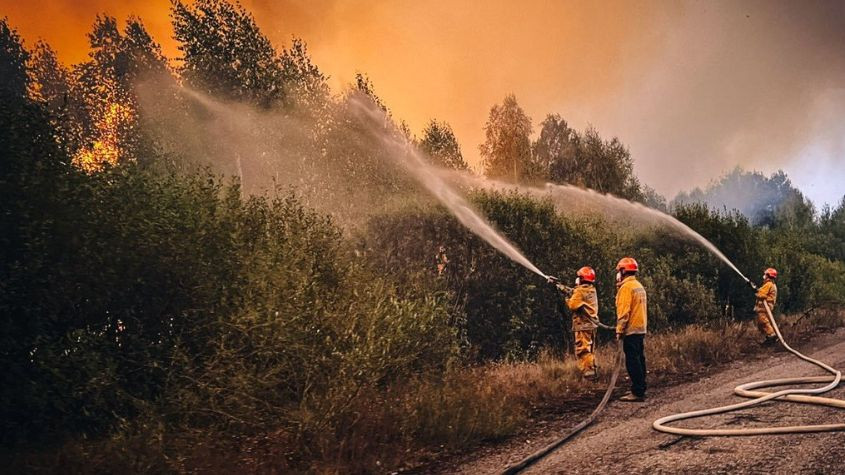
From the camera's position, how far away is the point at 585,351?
11023 mm

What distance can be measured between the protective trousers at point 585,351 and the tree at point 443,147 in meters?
20.6

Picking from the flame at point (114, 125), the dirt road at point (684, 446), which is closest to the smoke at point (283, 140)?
the flame at point (114, 125)

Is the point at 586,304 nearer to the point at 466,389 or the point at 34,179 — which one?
the point at 466,389

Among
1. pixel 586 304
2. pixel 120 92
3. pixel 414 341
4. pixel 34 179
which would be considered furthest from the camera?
pixel 120 92

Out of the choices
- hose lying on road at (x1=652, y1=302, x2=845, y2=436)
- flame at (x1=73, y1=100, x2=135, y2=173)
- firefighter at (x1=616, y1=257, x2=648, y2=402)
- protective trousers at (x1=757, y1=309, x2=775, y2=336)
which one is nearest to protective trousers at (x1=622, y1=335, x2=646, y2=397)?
firefighter at (x1=616, y1=257, x2=648, y2=402)

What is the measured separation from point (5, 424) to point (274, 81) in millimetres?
22287

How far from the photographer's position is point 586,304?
37.1 feet

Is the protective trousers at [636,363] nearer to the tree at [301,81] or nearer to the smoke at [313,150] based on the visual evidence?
the smoke at [313,150]

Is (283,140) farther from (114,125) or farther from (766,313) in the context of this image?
(766,313)

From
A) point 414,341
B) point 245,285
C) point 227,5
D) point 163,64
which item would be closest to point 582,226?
point 414,341

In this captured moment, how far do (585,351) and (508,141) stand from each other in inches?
1296

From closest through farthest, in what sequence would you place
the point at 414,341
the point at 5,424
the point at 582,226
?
the point at 5,424 → the point at 414,341 → the point at 582,226

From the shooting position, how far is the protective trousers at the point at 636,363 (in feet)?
30.4

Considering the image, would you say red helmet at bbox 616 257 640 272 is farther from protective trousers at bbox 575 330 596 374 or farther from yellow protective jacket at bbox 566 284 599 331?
protective trousers at bbox 575 330 596 374
